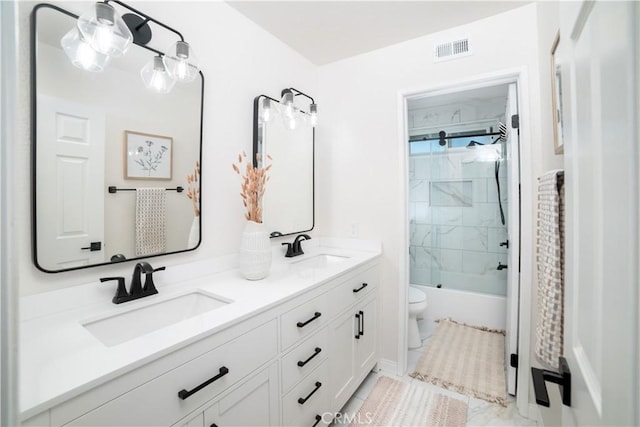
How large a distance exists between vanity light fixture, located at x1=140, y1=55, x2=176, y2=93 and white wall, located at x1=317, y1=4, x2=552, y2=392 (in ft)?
4.28

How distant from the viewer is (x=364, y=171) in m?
2.22

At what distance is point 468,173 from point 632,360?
3.14 metres

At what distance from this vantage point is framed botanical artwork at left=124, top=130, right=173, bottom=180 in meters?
1.19

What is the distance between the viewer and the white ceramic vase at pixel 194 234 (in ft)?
4.69

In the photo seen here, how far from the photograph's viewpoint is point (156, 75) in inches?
49.8

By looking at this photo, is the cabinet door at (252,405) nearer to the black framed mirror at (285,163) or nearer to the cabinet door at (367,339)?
the cabinet door at (367,339)

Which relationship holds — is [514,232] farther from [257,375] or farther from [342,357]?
[257,375]

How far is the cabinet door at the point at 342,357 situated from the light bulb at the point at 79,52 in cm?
156

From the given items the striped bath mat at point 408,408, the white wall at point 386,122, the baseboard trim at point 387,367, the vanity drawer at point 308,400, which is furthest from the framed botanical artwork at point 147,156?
the baseboard trim at point 387,367

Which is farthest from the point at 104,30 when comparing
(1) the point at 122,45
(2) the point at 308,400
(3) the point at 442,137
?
(3) the point at 442,137

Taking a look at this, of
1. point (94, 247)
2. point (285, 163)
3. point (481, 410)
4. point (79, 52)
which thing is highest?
point (79, 52)

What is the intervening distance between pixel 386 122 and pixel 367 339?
158cm

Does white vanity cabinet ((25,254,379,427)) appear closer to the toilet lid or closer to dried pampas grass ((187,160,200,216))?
dried pampas grass ((187,160,200,216))

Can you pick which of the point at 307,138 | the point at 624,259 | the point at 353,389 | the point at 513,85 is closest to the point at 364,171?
the point at 307,138
